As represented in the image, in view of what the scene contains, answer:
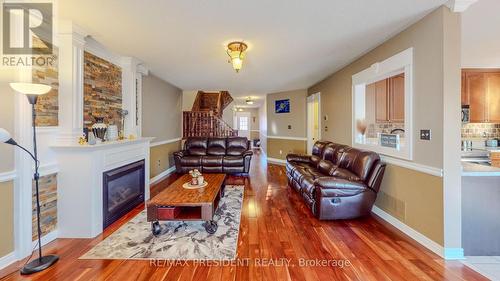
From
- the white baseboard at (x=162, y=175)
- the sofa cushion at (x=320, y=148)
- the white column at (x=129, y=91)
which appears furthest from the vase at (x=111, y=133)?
the sofa cushion at (x=320, y=148)

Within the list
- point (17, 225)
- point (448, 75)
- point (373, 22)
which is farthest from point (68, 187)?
point (448, 75)

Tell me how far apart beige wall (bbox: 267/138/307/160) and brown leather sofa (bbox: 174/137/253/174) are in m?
1.79

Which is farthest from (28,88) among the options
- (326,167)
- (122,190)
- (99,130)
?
(326,167)

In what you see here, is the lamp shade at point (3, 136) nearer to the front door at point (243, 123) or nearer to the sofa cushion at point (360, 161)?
the sofa cushion at point (360, 161)

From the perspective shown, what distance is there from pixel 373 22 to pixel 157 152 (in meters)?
5.04

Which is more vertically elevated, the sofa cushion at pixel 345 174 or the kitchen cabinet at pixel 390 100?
the kitchen cabinet at pixel 390 100

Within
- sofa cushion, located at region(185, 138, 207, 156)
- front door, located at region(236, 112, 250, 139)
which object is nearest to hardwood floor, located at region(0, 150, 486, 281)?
sofa cushion, located at region(185, 138, 207, 156)

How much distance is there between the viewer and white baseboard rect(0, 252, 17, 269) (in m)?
2.01

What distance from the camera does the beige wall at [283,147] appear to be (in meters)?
7.11

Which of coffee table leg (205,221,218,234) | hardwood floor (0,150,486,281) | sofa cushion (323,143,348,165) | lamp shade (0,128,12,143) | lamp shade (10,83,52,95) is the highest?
lamp shade (10,83,52,95)

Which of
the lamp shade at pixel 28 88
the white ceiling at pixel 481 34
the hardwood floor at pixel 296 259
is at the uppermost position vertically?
the white ceiling at pixel 481 34

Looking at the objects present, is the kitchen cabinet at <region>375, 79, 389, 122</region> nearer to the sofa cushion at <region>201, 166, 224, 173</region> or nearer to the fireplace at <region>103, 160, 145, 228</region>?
the sofa cushion at <region>201, 166, 224, 173</region>

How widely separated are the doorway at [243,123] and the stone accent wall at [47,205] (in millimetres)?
12044

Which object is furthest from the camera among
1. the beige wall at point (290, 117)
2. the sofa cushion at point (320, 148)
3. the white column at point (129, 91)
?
the beige wall at point (290, 117)
